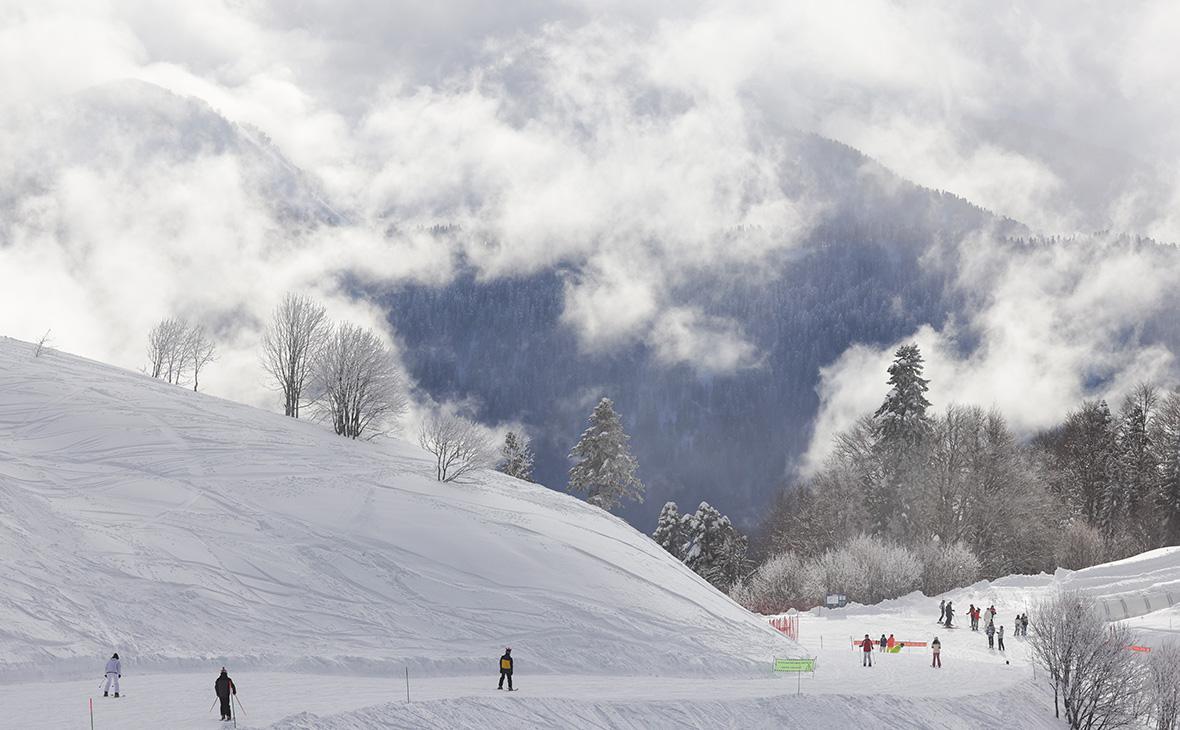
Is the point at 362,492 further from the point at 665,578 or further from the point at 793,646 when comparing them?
the point at 793,646

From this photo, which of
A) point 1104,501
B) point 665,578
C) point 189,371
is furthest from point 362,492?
point 1104,501

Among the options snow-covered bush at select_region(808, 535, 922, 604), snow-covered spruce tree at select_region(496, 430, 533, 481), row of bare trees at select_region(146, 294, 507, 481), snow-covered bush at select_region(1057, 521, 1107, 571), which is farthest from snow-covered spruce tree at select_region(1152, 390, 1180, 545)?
row of bare trees at select_region(146, 294, 507, 481)

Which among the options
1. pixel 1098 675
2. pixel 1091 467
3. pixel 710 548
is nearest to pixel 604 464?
pixel 710 548

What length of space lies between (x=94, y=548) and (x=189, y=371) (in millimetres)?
44118

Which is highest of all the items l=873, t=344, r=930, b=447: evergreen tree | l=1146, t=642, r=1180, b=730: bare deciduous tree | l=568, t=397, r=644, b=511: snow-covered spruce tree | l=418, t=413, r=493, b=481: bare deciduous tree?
l=873, t=344, r=930, b=447: evergreen tree

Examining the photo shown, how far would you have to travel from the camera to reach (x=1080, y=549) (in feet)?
217

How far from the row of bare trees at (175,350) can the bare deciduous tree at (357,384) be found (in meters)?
24.1

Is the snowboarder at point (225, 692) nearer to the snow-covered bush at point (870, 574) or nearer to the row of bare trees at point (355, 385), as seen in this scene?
the row of bare trees at point (355, 385)

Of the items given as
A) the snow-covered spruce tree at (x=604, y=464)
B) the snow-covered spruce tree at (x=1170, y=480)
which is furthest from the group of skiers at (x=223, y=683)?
the snow-covered spruce tree at (x=1170, y=480)

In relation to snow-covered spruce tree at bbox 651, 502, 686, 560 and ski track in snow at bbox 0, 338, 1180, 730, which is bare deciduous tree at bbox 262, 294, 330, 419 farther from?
snow-covered spruce tree at bbox 651, 502, 686, 560

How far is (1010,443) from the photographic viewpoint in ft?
245

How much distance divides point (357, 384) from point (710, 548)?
126 feet

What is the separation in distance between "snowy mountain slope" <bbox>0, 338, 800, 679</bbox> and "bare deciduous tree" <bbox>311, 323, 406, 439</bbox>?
12.8 ft

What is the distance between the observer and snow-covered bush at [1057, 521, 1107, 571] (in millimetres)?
65688
